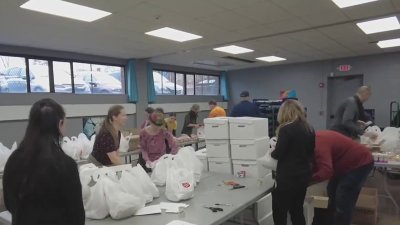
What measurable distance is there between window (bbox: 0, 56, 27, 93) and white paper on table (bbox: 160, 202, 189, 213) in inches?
184

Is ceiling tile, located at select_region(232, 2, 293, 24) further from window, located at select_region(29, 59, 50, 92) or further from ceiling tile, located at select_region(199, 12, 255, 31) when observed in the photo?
window, located at select_region(29, 59, 50, 92)

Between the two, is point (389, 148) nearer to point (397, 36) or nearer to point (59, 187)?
point (397, 36)

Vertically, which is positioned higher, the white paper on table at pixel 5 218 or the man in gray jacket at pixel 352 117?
the man in gray jacket at pixel 352 117

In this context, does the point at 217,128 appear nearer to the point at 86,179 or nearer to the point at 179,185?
the point at 179,185

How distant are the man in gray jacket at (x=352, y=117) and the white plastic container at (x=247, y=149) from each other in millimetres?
1312

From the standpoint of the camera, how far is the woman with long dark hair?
1102mm

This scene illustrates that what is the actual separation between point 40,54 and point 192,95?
15.3 feet

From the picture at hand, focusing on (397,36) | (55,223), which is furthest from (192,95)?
(55,223)

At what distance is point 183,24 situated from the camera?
4039mm

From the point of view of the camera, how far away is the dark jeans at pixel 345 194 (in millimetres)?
2232

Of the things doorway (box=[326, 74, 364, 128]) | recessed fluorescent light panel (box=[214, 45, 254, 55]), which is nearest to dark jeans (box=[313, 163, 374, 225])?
recessed fluorescent light panel (box=[214, 45, 254, 55])

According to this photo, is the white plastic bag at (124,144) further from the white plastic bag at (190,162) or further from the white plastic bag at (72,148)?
the white plastic bag at (190,162)

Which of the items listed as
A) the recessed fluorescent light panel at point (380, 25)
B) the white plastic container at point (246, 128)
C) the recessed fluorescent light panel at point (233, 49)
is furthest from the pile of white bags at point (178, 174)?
the recessed fluorescent light panel at point (233, 49)

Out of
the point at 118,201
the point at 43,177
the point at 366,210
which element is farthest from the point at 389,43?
the point at 43,177
